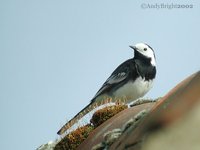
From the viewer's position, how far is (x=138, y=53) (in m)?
16.8

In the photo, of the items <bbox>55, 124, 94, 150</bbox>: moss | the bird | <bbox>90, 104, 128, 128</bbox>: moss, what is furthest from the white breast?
<bbox>55, 124, 94, 150</bbox>: moss

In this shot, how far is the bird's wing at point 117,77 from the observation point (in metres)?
16.2

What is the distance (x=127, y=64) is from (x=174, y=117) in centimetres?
1368

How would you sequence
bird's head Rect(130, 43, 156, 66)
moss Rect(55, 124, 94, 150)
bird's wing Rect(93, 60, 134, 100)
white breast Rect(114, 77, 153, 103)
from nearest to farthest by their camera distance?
1. moss Rect(55, 124, 94, 150)
2. white breast Rect(114, 77, 153, 103)
3. bird's wing Rect(93, 60, 134, 100)
4. bird's head Rect(130, 43, 156, 66)

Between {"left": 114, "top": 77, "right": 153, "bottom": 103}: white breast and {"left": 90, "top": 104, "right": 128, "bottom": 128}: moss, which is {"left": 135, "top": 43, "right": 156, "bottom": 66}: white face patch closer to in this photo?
{"left": 114, "top": 77, "right": 153, "bottom": 103}: white breast

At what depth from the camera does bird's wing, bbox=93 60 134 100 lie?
53.1 feet

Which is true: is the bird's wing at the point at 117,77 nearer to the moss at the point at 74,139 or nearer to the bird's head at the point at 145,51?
the bird's head at the point at 145,51

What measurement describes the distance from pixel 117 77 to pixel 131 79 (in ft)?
2.07

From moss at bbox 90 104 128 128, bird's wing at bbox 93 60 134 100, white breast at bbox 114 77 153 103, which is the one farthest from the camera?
bird's wing at bbox 93 60 134 100

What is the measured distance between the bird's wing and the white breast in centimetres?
41

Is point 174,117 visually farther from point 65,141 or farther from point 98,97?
point 98,97

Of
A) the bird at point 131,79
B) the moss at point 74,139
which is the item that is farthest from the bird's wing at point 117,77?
the moss at point 74,139

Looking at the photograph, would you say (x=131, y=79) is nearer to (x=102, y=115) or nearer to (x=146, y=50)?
(x=146, y=50)

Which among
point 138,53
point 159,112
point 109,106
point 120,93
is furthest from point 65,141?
point 138,53
